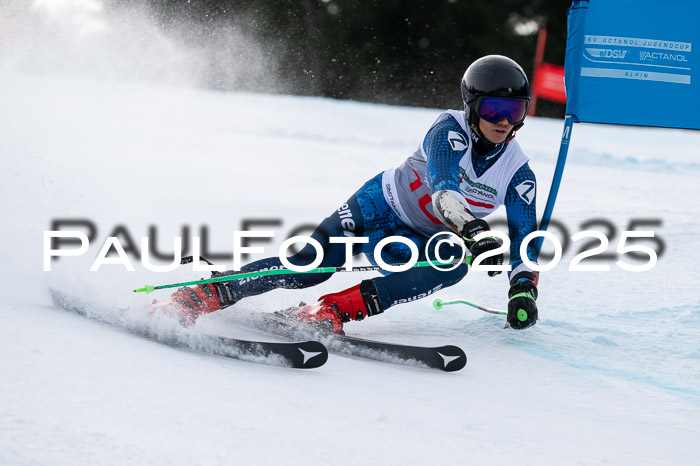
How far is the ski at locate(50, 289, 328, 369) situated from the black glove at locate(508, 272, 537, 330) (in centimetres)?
68

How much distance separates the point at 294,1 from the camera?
19766 millimetres

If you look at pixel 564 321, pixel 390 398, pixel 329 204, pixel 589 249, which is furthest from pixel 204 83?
pixel 390 398

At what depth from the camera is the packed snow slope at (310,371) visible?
1.52 m

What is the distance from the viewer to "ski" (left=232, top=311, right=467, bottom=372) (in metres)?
2.36

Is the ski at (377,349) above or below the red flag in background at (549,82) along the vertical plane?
below

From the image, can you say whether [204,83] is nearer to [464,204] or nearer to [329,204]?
[329,204]

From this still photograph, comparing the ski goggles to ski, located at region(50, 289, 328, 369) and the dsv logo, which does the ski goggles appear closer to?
the dsv logo

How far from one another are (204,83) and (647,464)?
16.0m

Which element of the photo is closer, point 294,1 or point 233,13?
point 233,13

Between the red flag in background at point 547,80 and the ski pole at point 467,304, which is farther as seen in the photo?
the red flag in background at point 547,80

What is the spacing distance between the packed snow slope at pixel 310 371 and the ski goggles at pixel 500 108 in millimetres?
852

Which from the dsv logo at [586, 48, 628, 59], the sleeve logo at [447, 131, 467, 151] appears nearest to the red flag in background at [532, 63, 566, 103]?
the dsv logo at [586, 48, 628, 59]

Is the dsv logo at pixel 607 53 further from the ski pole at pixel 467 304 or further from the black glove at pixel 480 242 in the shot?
the black glove at pixel 480 242

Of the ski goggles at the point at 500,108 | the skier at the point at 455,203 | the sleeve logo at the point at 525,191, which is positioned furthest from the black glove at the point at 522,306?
the ski goggles at the point at 500,108
